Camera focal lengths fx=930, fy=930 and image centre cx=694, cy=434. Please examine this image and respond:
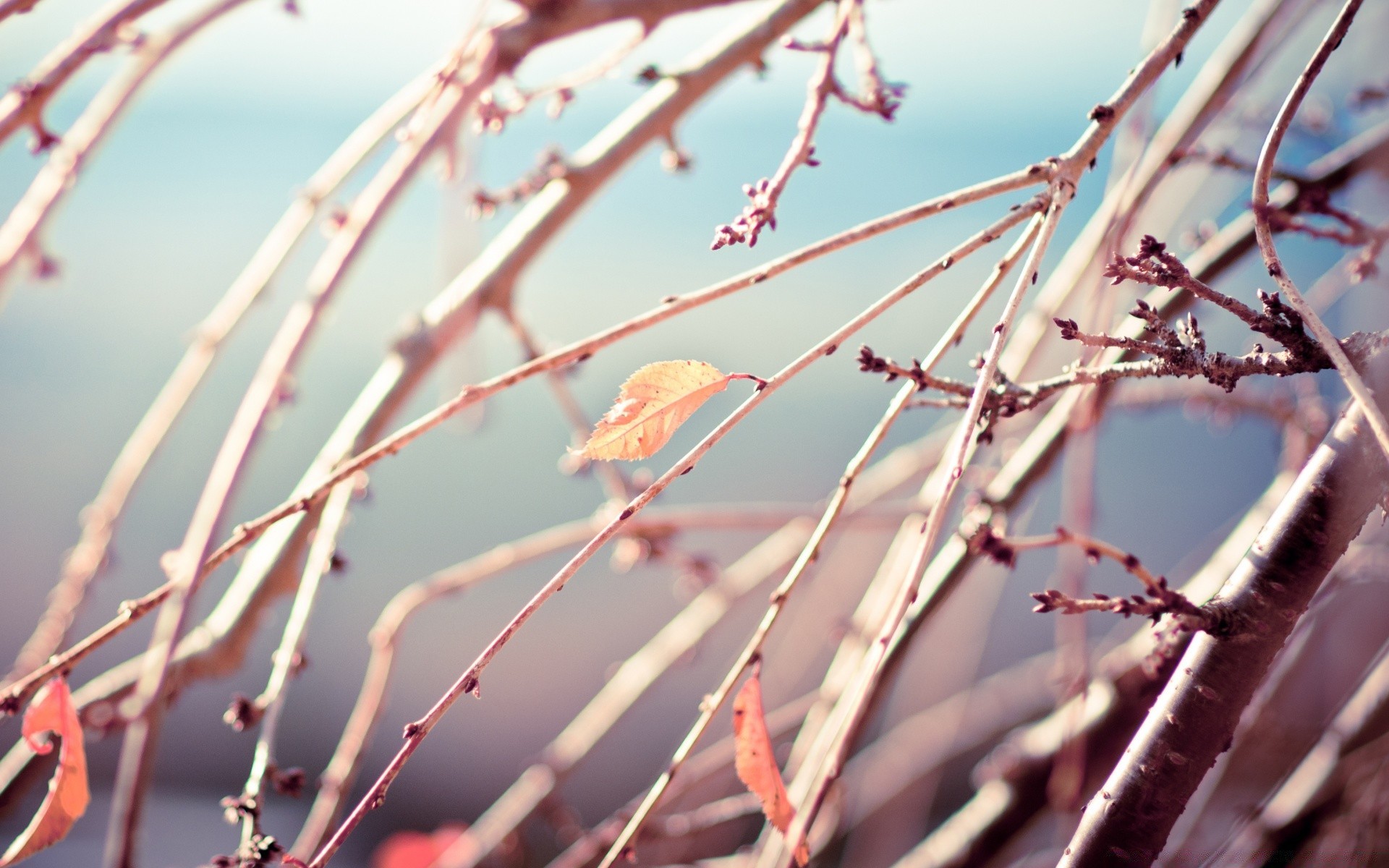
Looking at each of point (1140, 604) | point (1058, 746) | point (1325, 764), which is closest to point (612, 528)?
point (1140, 604)

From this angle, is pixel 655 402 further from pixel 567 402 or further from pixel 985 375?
pixel 567 402

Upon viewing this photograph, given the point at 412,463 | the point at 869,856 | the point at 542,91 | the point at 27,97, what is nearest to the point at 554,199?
the point at 542,91

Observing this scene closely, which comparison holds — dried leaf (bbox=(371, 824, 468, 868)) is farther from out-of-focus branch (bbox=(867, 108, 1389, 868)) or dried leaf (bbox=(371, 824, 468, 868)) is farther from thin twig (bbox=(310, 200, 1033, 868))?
thin twig (bbox=(310, 200, 1033, 868))

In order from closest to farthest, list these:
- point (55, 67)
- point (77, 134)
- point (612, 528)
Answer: point (612, 528)
point (55, 67)
point (77, 134)

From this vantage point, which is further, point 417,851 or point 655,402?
point 417,851

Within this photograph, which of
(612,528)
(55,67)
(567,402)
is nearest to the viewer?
(612,528)

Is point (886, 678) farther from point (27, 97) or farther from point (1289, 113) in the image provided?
point (27, 97)

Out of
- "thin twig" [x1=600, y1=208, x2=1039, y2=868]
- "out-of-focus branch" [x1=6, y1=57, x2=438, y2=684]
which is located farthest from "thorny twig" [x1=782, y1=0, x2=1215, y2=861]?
"out-of-focus branch" [x1=6, y1=57, x2=438, y2=684]
